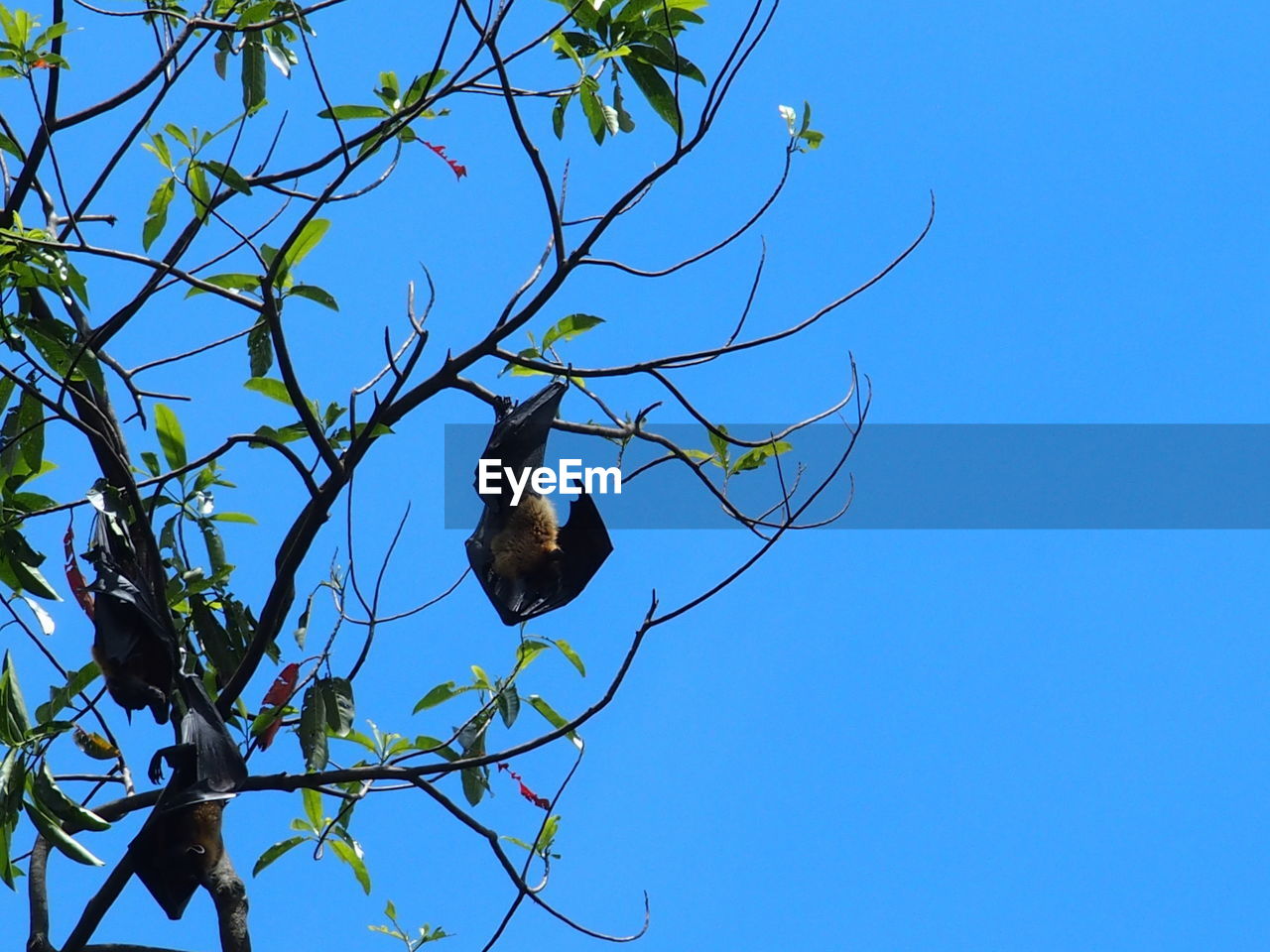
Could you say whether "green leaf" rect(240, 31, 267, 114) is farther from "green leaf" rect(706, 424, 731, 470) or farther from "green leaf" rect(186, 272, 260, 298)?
"green leaf" rect(706, 424, 731, 470)

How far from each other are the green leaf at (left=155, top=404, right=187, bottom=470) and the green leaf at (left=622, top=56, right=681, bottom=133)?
5.19ft

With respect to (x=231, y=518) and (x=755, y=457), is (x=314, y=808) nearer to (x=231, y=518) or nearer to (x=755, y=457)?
(x=231, y=518)

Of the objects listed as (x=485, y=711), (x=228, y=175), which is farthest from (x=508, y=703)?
(x=228, y=175)

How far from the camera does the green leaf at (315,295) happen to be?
362cm

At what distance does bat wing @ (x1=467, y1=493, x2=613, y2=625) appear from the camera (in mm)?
4426

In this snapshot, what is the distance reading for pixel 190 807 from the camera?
150 inches

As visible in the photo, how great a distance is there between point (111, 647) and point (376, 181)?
4.83ft

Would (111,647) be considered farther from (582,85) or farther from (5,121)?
(582,85)

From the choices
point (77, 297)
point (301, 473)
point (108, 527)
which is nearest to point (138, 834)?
point (108, 527)

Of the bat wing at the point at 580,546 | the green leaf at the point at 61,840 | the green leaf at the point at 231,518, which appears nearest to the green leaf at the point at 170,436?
the green leaf at the point at 231,518

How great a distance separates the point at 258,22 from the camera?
13.6ft

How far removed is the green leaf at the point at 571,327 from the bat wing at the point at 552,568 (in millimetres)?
796

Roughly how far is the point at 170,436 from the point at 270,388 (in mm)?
385

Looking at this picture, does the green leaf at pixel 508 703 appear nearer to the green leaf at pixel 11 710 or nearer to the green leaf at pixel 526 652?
the green leaf at pixel 526 652
